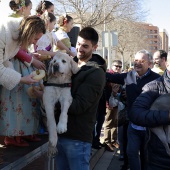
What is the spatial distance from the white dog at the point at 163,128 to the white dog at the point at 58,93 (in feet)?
2.67

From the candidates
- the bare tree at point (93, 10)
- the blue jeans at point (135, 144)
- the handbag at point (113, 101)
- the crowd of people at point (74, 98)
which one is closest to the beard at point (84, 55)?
the crowd of people at point (74, 98)

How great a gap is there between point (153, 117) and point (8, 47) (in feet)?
5.50

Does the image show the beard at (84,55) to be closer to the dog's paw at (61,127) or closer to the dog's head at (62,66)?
the dog's head at (62,66)

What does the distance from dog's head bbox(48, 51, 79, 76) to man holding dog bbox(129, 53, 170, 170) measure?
2.35ft

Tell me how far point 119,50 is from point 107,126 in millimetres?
44685

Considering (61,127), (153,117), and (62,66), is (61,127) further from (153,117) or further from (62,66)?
(153,117)

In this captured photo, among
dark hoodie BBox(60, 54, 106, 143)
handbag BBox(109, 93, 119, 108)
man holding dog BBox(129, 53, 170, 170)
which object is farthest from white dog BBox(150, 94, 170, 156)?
handbag BBox(109, 93, 119, 108)

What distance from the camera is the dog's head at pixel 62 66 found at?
121 inches

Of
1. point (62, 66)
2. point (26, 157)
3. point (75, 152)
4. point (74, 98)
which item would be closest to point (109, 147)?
point (26, 157)

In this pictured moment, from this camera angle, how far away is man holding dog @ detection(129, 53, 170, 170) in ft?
9.37

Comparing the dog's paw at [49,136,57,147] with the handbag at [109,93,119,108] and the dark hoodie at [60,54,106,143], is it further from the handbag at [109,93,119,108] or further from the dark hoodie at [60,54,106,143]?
the handbag at [109,93,119,108]

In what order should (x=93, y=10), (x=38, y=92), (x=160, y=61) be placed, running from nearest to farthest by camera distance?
1. (x=38, y=92)
2. (x=160, y=61)
3. (x=93, y=10)

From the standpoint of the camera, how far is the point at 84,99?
305 centimetres

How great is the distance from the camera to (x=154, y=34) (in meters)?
157
